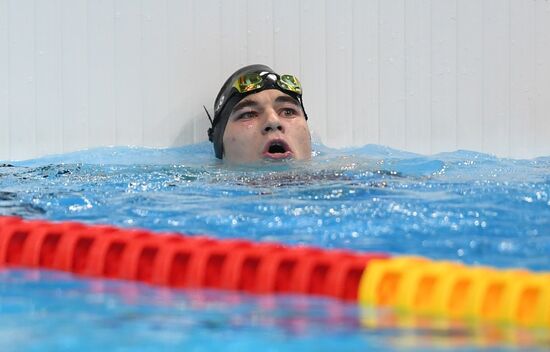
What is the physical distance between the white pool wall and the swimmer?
1.07m

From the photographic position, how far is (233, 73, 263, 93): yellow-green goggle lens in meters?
5.82

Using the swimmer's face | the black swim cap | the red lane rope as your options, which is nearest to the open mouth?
the swimmer's face

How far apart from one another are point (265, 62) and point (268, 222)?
11.5 feet

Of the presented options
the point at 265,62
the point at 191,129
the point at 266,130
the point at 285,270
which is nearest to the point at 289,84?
the point at 266,130

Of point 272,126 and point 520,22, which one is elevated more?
point 520,22

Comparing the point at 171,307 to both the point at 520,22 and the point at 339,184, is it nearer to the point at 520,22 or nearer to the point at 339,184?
the point at 339,184

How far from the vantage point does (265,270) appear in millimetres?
2643

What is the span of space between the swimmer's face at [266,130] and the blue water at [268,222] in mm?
150

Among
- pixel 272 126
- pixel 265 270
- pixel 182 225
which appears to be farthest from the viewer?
pixel 272 126

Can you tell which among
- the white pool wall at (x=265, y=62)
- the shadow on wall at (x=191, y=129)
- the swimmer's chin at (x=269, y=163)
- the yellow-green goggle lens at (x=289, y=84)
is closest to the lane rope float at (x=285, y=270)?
the swimmer's chin at (x=269, y=163)

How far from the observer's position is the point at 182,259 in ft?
9.15

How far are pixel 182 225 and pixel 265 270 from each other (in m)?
1.07

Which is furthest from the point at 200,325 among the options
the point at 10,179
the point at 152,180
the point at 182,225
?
the point at 10,179

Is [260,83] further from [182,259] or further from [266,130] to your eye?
[182,259]
